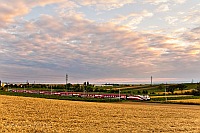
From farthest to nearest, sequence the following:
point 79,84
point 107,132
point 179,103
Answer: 1. point 79,84
2. point 179,103
3. point 107,132

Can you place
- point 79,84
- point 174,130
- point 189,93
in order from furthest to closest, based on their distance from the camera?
point 79,84
point 189,93
point 174,130

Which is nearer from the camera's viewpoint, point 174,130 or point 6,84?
point 174,130

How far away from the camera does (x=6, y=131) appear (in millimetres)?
20531

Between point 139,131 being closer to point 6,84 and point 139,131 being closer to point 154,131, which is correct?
point 154,131

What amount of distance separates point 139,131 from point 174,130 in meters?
3.24

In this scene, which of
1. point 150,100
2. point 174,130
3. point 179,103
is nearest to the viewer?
point 174,130

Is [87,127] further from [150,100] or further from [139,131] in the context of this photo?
[150,100]

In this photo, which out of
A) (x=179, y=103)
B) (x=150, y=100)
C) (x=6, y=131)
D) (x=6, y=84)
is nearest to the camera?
(x=6, y=131)

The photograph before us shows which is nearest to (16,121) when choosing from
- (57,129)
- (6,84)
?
(57,129)

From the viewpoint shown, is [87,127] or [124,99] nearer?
[87,127]

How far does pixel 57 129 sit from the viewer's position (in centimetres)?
2314

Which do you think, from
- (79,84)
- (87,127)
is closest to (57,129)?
(87,127)

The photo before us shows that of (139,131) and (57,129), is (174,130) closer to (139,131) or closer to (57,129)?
(139,131)

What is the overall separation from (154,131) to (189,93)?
235 ft
